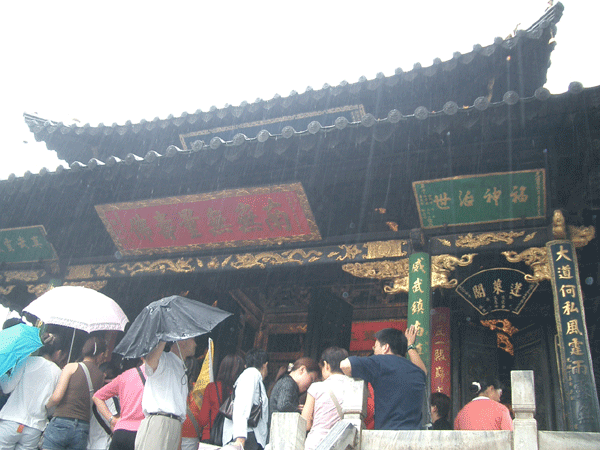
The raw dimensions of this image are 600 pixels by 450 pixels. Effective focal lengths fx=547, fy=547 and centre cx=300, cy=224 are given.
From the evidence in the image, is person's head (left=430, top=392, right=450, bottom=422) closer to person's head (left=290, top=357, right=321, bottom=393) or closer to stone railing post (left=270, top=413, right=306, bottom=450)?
person's head (left=290, top=357, right=321, bottom=393)

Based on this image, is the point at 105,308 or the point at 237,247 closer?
the point at 105,308

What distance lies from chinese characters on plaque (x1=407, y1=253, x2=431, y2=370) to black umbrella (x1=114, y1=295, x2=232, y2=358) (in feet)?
7.17

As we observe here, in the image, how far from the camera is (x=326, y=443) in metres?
2.97

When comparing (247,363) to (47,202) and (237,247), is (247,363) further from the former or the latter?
(47,202)

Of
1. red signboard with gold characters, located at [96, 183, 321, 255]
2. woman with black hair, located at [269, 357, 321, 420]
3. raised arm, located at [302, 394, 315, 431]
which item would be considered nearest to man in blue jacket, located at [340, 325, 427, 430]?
raised arm, located at [302, 394, 315, 431]

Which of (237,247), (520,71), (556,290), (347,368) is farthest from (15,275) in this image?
(520,71)

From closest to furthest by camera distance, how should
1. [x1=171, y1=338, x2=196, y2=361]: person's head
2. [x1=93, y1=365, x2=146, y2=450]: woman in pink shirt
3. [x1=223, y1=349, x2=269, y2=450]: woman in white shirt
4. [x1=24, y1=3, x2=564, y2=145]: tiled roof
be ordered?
[x1=93, y1=365, x2=146, y2=450]: woman in pink shirt
[x1=223, y1=349, x2=269, y2=450]: woman in white shirt
[x1=171, y1=338, x2=196, y2=361]: person's head
[x1=24, y1=3, x2=564, y2=145]: tiled roof

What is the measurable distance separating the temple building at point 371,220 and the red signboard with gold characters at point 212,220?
0.02 m

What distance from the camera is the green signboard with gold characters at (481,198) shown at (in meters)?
5.57

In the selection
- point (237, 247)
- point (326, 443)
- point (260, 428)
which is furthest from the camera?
point (237, 247)

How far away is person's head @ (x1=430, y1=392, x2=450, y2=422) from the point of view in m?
5.34

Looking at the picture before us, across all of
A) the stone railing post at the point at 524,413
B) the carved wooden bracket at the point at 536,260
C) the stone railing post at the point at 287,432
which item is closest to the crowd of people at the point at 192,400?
the stone railing post at the point at 287,432

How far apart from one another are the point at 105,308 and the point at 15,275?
3.53 metres

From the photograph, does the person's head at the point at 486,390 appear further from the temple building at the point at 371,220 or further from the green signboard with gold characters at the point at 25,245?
the green signboard with gold characters at the point at 25,245
